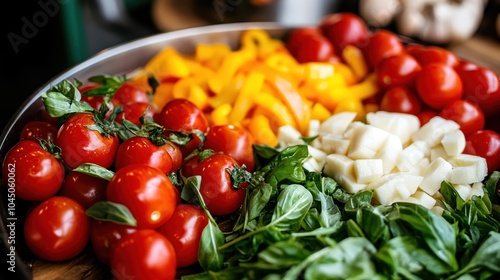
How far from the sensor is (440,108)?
1470mm

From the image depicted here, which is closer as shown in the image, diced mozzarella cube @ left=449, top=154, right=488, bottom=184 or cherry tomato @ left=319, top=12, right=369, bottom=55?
diced mozzarella cube @ left=449, top=154, right=488, bottom=184

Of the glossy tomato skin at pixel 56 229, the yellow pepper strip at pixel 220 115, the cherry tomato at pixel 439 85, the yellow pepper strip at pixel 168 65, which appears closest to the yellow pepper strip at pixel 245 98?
the yellow pepper strip at pixel 220 115

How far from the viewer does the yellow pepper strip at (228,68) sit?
1.53m

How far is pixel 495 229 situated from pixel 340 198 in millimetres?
314

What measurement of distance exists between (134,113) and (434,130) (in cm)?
74

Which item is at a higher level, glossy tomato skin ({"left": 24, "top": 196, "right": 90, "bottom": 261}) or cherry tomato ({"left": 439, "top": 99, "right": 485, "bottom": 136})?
glossy tomato skin ({"left": 24, "top": 196, "right": 90, "bottom": 261})

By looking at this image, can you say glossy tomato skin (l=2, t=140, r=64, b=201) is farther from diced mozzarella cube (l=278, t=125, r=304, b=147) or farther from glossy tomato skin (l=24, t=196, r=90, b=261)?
diced mozzarella cube (l=278, t=125, r=304, b=147)

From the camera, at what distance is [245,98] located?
1.47 metres

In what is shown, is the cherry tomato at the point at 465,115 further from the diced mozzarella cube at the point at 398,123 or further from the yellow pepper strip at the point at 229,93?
the yellow pepper strip at the point at 229,93

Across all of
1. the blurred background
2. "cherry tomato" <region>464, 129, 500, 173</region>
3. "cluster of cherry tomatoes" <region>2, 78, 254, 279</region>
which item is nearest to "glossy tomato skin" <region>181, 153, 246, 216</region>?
"cluster of cherry tomatoes" <region>2, 78, 254, 279</region>

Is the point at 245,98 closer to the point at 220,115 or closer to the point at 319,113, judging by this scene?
the point at 220,115

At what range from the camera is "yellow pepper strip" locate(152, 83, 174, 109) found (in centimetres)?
A: 154

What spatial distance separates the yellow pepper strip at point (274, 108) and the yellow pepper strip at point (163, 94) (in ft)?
0.85

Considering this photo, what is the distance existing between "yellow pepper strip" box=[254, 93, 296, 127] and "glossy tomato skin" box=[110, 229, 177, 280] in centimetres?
57
